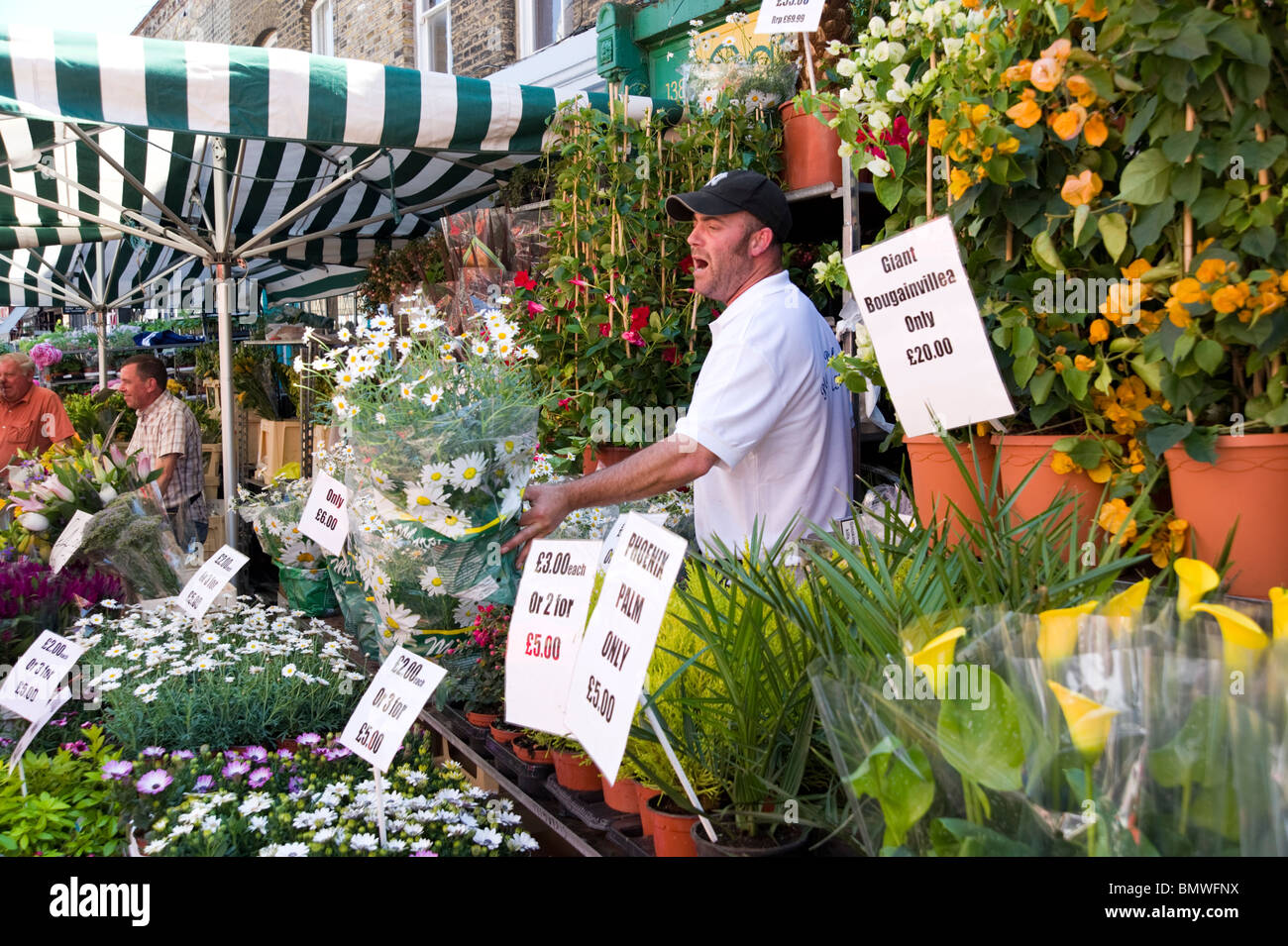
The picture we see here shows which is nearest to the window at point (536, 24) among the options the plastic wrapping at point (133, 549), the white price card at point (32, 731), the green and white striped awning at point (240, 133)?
the green and white striped awning at point (240, 133)

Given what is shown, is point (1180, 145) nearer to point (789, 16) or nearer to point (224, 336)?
point (789, 16)

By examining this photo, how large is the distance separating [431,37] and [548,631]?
27.3 ft

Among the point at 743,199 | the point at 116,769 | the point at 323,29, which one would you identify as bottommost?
the point at 116,769

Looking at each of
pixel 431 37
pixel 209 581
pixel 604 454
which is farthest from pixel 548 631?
pixel 431 37

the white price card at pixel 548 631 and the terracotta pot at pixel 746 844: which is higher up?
the white price card at pixel 548 631

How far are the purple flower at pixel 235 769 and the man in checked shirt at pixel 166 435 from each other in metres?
3.38

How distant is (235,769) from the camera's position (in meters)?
1.79

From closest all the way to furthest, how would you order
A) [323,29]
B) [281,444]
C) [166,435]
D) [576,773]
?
1. [576,773]
2. [166,435]
3. [281,444]
4. [323,29]

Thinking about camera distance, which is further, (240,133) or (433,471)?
(240,133)

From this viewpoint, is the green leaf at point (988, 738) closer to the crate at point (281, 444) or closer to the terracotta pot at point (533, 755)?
the terracotta pot at point (533, 755)

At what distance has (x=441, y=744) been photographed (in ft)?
7.28

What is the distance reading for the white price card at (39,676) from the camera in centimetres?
194

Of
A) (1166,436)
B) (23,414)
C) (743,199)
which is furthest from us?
(23,414)
